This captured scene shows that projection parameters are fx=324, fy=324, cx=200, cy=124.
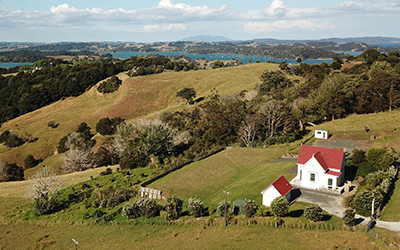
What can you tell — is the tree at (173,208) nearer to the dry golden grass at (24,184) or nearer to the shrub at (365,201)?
the shrub at (365,201)

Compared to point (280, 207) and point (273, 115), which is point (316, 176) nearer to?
point (280, 207)

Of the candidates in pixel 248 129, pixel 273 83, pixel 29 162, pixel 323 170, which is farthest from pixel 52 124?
pixel 323 170

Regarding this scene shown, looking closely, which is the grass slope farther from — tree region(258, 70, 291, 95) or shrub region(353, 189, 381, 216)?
shrub region(353, 189, 381, 216)

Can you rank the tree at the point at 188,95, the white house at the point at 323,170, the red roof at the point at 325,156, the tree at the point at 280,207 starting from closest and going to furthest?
the tree at the point at 280,207, the white house at the point at 323,170, the red roof at the point at 325,156, the tree at the point at 188,95

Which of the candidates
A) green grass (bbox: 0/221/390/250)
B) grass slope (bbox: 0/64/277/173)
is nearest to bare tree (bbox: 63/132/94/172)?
grass slope (bbox: 0/64/277/173)

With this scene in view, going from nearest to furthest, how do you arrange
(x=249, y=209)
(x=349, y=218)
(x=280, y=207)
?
(x=349, y=218) < (x=280, y=207) < (x=249, y=209)

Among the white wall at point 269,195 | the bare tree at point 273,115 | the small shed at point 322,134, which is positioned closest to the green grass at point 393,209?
the white wall at point 269,195
